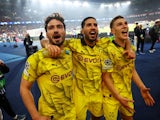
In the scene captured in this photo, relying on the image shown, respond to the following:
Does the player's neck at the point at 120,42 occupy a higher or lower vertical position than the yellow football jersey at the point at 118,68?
higher

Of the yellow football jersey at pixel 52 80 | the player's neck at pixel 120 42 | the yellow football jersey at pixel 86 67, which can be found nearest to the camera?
the yellow football jersey at pixel 52 80

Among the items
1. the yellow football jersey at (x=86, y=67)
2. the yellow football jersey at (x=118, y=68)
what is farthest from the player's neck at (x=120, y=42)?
the yellow football jersey at (x=86, y=67)

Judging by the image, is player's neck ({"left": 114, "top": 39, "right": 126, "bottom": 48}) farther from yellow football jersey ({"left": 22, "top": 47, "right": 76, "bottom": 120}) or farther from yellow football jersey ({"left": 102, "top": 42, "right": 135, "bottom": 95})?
yellow football jersey ({"left": 22, "top": 47, "right": 76, "bottom": 120})

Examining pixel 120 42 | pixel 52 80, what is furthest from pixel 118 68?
pixel 52 80

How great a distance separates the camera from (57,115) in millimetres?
2355

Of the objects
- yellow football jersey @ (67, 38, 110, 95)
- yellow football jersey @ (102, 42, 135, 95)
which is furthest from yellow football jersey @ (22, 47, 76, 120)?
yellow football jersey @ (102, 42, 135, 95)

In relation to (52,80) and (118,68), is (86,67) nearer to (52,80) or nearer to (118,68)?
(118,68)

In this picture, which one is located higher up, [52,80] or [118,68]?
[52,80]

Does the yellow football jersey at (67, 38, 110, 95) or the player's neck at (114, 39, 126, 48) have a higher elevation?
the player's neck at (114, 39, 126, 48)

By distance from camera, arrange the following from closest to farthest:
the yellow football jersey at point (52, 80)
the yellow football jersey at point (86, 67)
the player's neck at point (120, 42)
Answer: the yellow football jersey at point (52, 80)
the yellow football jersey at point (86, 67)
the player's neck at point (120, 42)

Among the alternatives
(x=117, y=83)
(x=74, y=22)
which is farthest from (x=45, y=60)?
(x=74, y=22)

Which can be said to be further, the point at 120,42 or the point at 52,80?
the point at 120,42

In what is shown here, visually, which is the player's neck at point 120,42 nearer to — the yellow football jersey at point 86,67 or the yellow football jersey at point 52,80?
the yellow football jersey at point 86,67

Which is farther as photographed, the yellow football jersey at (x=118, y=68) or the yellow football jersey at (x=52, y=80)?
the yellow football jersey at (x=118, y=68)
